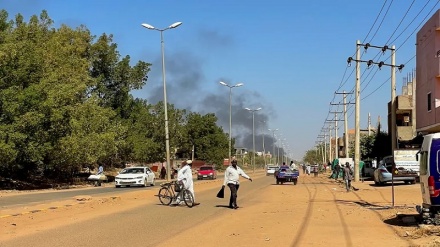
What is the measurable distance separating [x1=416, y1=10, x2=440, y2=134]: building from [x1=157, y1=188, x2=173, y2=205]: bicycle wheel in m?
19.5

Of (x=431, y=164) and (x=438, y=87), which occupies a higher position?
(x=438, y=87)

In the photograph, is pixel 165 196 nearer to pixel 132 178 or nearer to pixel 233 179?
pixel 233 179

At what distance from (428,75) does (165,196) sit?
71.2 ft

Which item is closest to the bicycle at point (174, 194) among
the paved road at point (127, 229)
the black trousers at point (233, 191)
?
the paved road at point (127, 229)

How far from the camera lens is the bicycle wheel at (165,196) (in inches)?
859

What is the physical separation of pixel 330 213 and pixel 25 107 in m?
24.3

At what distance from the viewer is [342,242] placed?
1152 centimetres

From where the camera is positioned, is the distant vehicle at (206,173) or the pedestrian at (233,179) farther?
the distant vehicle at (206,173)

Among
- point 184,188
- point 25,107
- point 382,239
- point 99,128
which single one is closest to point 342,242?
point 382,239

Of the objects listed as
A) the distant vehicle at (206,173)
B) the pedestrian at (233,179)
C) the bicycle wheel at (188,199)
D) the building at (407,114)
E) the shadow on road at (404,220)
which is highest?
the building at (407,114)

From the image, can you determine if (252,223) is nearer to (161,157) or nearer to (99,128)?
(99,128)

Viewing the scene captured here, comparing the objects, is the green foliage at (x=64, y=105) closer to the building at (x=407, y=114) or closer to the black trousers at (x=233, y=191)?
the black trousers at (x=233, y=191)

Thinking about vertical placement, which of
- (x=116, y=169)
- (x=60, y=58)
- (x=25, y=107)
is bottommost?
(x=116, y=169)

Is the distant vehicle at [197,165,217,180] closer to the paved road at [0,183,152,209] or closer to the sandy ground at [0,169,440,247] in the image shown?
the paved road at [0,183,152,209]
